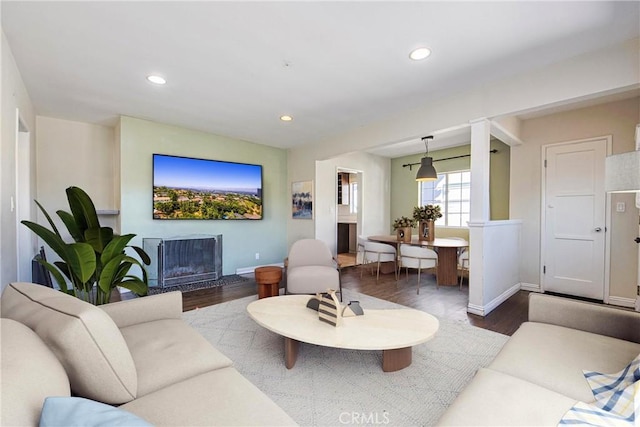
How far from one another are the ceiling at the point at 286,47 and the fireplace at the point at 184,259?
80.6 inches

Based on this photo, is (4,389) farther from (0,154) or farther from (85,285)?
(0,154)

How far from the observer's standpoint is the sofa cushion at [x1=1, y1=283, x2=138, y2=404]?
98 cm

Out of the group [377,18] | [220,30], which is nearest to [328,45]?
[377,18]

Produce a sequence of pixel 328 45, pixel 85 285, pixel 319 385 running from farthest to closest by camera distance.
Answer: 1. pixel 328 45
2. pixel 85 285
3. pixel 319 385

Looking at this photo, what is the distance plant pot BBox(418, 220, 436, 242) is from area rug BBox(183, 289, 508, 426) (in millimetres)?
2036

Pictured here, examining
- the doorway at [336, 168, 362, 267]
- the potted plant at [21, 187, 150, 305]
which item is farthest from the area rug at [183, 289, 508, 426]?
the doorway at [336, 168, 362, 267]

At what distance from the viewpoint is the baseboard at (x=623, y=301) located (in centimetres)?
345

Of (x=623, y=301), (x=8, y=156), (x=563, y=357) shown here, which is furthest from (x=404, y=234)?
Answer: (x=8, y=156)

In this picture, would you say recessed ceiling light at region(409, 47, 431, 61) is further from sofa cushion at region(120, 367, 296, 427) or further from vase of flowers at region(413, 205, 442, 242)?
vase of flowers at region(413, 205, 442, 242)

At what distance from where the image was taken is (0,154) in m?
2.02

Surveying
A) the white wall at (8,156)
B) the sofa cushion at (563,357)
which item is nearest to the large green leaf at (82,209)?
the white wall at (8,156)

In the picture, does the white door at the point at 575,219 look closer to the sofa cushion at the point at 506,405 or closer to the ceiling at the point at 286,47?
the ceiling at the point at 286,47

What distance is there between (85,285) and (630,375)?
316 centimetres

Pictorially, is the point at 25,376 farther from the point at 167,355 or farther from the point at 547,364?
the point at 547,364
